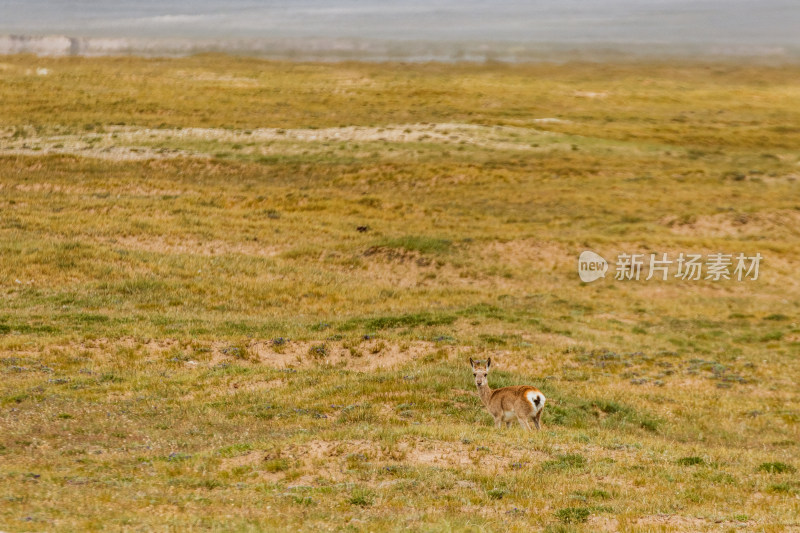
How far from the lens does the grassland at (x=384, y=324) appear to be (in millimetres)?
14062

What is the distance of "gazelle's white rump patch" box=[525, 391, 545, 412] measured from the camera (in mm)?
17719

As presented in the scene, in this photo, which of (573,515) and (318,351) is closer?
(573,515)

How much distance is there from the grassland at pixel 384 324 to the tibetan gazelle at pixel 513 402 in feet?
2.11

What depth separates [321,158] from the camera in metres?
79.2

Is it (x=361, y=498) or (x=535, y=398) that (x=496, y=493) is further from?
(x=535, y=398)

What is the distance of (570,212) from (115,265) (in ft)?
114

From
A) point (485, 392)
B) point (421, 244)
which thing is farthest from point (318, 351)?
point (421, 244)

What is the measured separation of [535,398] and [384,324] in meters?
14.6

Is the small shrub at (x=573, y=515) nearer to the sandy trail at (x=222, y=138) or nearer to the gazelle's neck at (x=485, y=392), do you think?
the gazelle's neck at (x=485, y=392)

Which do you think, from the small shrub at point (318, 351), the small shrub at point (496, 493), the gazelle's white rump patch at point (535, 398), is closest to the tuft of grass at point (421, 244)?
the small shrub at point (318, 351)

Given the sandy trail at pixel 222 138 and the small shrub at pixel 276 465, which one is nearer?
the small shrub at pixel 276 465

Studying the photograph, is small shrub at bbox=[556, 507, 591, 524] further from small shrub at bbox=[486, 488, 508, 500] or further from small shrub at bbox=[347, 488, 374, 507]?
small shrub at bbox=[347, 488, 374, 507]

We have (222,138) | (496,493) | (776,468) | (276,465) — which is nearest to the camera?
(496,493)

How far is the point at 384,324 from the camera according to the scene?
31828 mm
